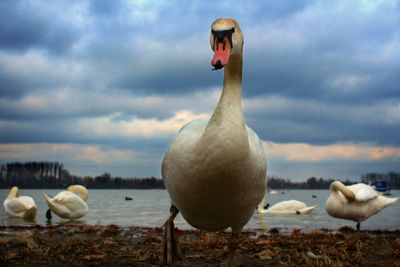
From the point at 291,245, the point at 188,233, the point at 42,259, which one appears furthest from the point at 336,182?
the point at 42,259

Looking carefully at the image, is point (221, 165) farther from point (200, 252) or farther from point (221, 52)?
point (200, 252)

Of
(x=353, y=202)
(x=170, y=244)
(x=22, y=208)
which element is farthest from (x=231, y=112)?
(x=22, y=208)

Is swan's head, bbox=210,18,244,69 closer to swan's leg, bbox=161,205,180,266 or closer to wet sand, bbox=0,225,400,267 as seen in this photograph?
swan's leg, bbox=161,205,180,266

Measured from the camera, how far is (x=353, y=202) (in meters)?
14.6

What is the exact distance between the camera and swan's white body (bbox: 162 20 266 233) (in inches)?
185

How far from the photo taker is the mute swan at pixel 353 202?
47.6 ft

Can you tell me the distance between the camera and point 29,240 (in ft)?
26.0

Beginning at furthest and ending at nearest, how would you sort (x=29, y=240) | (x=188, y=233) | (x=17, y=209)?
(x=17, y=209) < (x=188, y=233) < (x=29, y=240)

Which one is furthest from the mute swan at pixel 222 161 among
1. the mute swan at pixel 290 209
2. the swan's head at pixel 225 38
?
the mute swan at pixel 290 209

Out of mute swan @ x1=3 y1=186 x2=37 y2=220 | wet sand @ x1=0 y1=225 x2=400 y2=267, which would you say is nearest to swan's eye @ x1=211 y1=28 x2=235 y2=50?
wet sand @ x1=0 y1=225 x2=400 y2=267

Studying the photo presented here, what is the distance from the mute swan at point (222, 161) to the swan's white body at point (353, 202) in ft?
31.8

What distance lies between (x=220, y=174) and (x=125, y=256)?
3064 mm

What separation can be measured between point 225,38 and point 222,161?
3.96 ft

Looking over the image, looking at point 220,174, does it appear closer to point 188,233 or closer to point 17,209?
point 188,233
